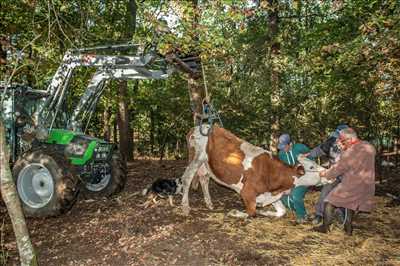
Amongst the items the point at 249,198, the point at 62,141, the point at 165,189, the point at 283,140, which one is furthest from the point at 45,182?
the point at 283,140

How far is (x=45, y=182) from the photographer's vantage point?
773 centimetres

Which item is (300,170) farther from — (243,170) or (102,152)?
(102,152)

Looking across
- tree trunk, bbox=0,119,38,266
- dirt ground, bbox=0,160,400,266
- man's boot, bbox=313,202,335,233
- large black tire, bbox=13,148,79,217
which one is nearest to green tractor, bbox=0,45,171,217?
large black tire, bbox=13,148,79,217

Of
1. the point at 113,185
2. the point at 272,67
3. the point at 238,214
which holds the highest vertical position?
the point at 272,67

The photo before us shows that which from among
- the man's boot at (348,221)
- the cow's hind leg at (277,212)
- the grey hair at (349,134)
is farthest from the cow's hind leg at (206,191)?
the grey hair at (349,134)

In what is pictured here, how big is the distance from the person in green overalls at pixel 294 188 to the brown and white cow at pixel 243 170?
204 mm

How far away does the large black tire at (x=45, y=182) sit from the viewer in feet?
23.5

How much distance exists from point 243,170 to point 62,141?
12.1 feet

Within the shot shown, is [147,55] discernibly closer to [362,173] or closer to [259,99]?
[362,173]

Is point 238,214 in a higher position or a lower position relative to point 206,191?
lower

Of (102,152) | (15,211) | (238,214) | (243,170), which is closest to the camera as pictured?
(15,211)

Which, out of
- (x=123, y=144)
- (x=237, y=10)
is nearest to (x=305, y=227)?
(x=237, y=10)

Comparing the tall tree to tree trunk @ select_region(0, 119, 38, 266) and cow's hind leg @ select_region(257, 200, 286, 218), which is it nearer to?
cow's hind leg @ select_region(257, 200, 286, 218)

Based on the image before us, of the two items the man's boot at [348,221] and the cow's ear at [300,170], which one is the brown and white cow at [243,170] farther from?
the man's boot at [348,221]
